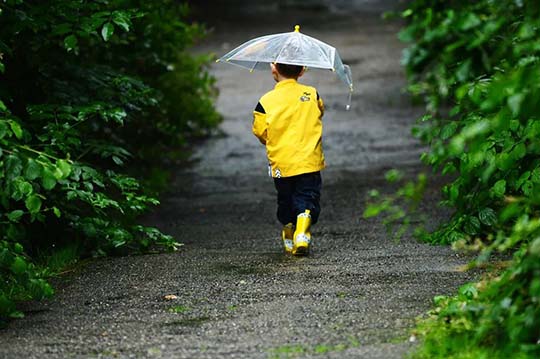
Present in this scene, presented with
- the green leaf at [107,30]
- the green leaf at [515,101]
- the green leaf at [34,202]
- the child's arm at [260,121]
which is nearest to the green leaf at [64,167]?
the green leaf at [34,202]

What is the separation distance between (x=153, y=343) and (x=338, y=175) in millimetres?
7322

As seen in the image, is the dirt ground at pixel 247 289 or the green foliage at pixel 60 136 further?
the green foliage at pixel 60 136

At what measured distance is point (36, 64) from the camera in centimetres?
766

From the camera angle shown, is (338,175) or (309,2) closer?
(338,175)

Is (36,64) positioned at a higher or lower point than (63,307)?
higher

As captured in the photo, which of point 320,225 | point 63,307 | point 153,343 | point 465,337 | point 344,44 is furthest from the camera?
point 344,44

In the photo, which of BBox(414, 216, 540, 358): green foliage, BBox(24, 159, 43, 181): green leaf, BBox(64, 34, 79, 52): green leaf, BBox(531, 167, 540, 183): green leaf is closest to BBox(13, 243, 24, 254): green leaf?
BBox(24, 159, 43, 181): green leaf

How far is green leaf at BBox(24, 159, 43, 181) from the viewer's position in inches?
199

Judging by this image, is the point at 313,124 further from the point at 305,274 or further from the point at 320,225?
the point at 320,225

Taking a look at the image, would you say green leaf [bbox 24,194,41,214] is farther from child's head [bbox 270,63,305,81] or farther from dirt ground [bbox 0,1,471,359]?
child's head [bbox 270,63,305,81]

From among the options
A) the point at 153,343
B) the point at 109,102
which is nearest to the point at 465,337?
the point at 153,343

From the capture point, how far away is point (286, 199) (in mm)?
7488

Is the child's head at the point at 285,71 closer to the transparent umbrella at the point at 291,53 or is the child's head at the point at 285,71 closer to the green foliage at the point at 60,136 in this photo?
the transparent umbrella at the point at 291,53

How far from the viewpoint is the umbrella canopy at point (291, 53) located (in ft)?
24.2
